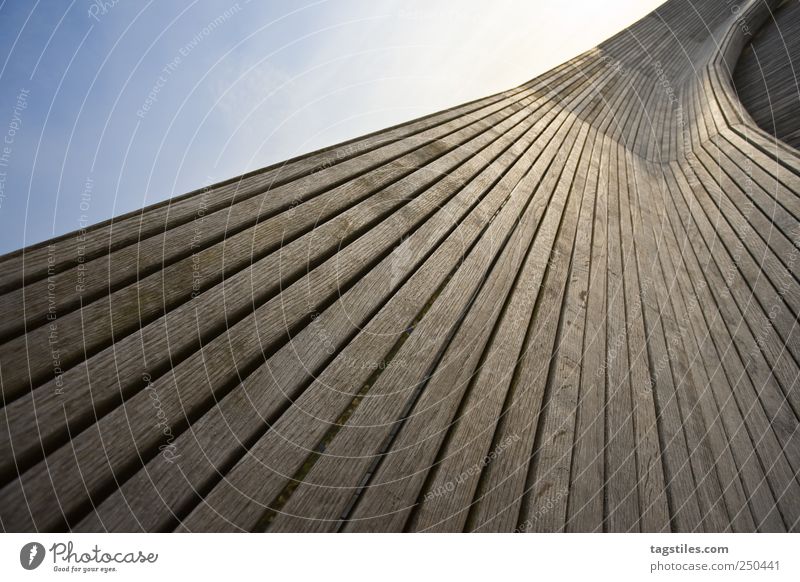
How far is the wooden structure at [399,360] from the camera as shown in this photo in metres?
0.86

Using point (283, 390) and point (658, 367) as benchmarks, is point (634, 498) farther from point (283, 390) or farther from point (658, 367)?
Answer: point (283, 390)

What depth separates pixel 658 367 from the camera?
171 cm

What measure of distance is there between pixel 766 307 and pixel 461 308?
1873 millimetres

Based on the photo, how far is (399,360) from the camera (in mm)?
1236

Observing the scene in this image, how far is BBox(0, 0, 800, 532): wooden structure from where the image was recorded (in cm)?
86

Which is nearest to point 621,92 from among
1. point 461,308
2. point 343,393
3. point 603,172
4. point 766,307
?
point 603,172
